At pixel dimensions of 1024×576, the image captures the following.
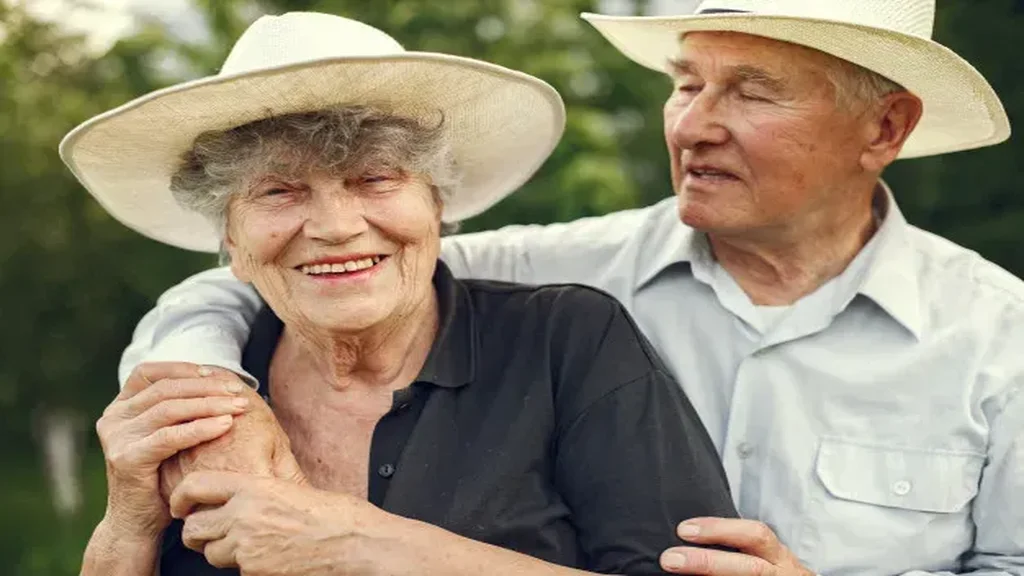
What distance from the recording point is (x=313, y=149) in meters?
2.62

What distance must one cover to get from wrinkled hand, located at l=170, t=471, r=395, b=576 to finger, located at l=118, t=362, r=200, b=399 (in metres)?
0.22

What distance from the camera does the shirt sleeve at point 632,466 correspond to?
102 inches

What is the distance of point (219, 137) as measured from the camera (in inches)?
107

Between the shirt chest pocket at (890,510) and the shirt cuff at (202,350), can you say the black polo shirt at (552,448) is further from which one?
the shirt chest pocket at (890,510)

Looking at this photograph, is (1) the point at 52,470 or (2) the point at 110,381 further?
(1) the point at 52,470

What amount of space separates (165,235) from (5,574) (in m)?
4.58

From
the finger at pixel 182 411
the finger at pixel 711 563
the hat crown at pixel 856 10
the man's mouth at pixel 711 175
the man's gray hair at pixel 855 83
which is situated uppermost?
the hat crown at pixel 856 10

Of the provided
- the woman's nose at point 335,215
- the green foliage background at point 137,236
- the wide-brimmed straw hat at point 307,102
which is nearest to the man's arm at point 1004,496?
the wide-brimmed straw hat at point 307,102

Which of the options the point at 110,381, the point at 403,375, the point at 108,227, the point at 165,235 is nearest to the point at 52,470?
the point at 110,381

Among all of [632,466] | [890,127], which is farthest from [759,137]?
[632,466]

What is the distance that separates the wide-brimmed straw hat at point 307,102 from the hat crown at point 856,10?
499mm

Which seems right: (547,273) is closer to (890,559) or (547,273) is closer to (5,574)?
(890,559)

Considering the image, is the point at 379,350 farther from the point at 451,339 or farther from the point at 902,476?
the point at 902,476

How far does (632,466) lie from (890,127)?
1.15 meters
